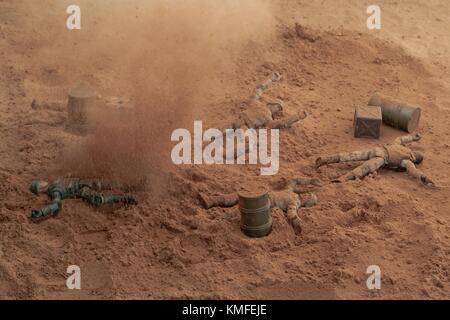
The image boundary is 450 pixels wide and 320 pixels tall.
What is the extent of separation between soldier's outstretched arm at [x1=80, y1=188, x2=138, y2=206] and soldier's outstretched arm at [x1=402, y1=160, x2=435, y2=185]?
7.29 ft

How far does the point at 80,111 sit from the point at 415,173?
9.29ft

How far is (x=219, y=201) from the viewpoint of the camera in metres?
5.13

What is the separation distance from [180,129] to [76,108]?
2.96 feet

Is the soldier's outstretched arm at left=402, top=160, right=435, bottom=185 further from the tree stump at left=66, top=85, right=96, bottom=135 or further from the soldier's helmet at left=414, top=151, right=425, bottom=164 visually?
the tree stump at left=66, top=85, right=96, bottom=135

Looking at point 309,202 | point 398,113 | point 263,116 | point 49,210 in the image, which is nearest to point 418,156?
point 398,113

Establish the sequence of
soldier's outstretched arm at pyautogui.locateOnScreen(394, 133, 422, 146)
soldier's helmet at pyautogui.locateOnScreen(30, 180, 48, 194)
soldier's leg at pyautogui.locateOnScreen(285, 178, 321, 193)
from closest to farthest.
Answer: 1. soldier's helmet at pyautogui.locateOnScreen(30, 180, 48, 194)
2. soldier's leg at pyautogui.locateOnScreen(285, 178, 321, 193)
3. soldier's outstretched arm at pyautogui.locateOnScreen(394, 133, 422, 146)

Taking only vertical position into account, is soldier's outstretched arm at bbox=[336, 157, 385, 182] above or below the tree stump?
below

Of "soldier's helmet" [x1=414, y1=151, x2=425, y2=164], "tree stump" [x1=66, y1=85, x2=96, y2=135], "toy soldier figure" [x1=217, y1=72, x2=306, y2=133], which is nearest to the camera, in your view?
"soldier's helmet" [x1=414, y1=151, x2=425, y2=164]

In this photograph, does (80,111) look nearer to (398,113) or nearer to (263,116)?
(263,116)

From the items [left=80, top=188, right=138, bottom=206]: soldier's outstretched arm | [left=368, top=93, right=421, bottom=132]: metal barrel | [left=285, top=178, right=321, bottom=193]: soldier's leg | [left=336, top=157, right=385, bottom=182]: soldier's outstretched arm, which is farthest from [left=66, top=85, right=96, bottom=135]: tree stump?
[left=368, top=93, right=421, bottom=132]: metal barrel

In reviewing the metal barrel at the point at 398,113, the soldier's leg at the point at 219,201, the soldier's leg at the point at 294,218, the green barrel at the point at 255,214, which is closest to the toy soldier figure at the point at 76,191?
the soldier's leg at the point at 219,201

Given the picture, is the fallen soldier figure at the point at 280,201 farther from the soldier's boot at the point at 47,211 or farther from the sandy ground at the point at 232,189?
the soldier's boot at the point at 47,211

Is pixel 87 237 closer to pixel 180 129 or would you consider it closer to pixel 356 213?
pixel 180 129

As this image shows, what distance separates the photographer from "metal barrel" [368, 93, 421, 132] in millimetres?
6383
